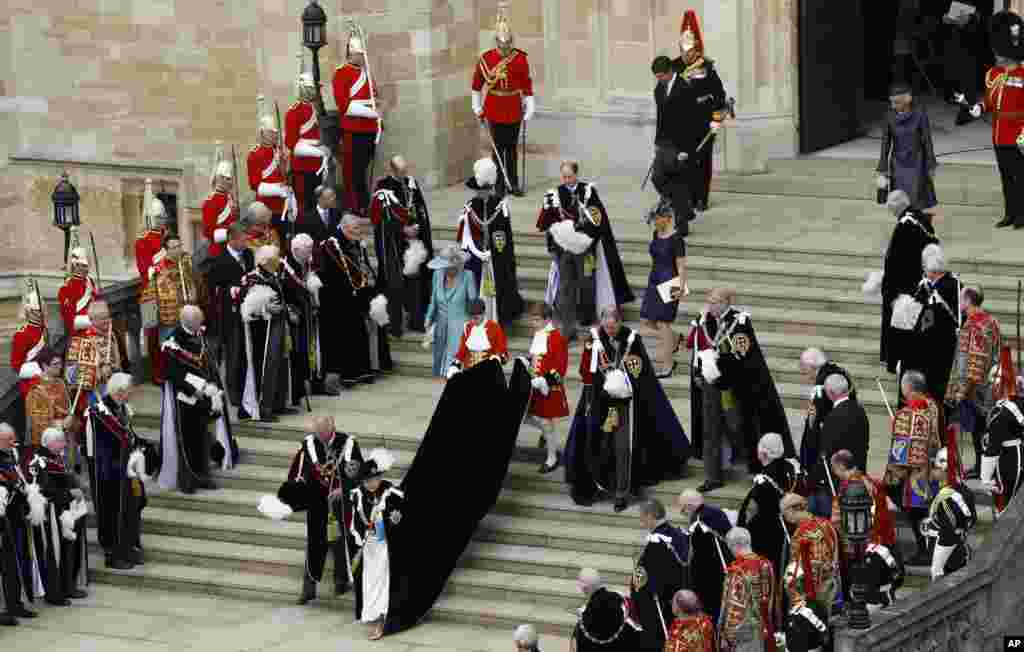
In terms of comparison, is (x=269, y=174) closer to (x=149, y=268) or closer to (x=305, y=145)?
(x=305, y=145)

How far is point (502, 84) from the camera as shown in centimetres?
3028

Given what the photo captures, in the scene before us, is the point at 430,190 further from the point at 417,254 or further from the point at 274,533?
the point at 274,533

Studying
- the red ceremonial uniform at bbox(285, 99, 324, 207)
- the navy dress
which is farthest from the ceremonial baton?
the red ceremonial uniform at bbox(285, 99, 324, 207)

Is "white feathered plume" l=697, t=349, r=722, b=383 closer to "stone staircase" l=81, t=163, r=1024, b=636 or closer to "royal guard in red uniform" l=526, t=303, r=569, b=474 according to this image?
"stone staircase" l=81, t=163, r=1024, b=636

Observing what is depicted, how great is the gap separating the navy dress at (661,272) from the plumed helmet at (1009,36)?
171 inches

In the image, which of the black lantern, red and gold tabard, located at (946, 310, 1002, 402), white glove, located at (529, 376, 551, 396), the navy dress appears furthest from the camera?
the black lantern

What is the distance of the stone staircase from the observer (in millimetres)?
24266

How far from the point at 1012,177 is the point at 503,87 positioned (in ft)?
17.8

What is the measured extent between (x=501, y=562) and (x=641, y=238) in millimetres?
5380

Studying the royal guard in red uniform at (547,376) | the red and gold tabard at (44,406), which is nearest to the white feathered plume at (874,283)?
the royal guard in red uniform at (547,376)

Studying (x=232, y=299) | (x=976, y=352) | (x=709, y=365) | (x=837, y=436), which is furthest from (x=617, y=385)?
(x=232, y=299)

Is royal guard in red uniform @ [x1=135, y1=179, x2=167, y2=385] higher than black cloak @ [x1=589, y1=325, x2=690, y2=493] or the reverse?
higher

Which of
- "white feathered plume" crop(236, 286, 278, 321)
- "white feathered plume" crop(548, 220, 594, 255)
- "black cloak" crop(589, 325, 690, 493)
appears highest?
"white feathered plume" crop(548, 220, 594, 255)

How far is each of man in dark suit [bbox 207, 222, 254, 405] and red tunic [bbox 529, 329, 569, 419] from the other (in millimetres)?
3235
